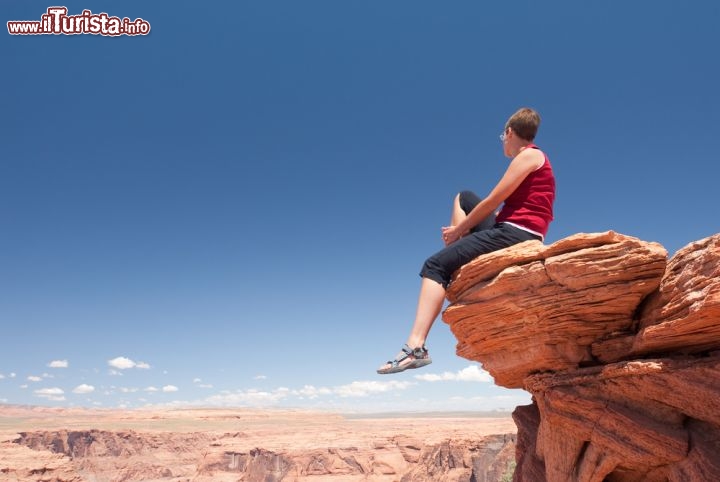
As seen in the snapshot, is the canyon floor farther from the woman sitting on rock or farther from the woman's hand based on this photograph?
the woman's hand

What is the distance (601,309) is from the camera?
7281mm

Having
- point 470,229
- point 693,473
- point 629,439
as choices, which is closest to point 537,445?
point 629,439

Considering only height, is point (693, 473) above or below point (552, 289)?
below

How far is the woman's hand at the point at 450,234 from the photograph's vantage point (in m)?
7.37

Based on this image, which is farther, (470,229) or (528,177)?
(470,229)

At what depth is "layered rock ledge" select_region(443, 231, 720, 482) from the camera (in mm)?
6625

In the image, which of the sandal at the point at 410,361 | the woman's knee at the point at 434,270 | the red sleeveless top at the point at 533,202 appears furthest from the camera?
the woman's knee at the point at 434,270

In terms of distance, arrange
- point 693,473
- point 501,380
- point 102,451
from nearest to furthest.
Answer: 1. point 693,473
2. point 501,380
3. point 102,451

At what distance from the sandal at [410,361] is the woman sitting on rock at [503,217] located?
7cm

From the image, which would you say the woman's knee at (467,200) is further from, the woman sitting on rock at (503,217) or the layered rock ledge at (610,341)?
the layered rock ledge at (610,341)

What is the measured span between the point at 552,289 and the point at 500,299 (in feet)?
2.41

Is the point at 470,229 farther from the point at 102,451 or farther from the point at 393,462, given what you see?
the point at 102,451

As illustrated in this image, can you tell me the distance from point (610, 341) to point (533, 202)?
2.51m

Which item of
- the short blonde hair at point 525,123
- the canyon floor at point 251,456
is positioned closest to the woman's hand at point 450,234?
the short blonde hair at point 525,123
